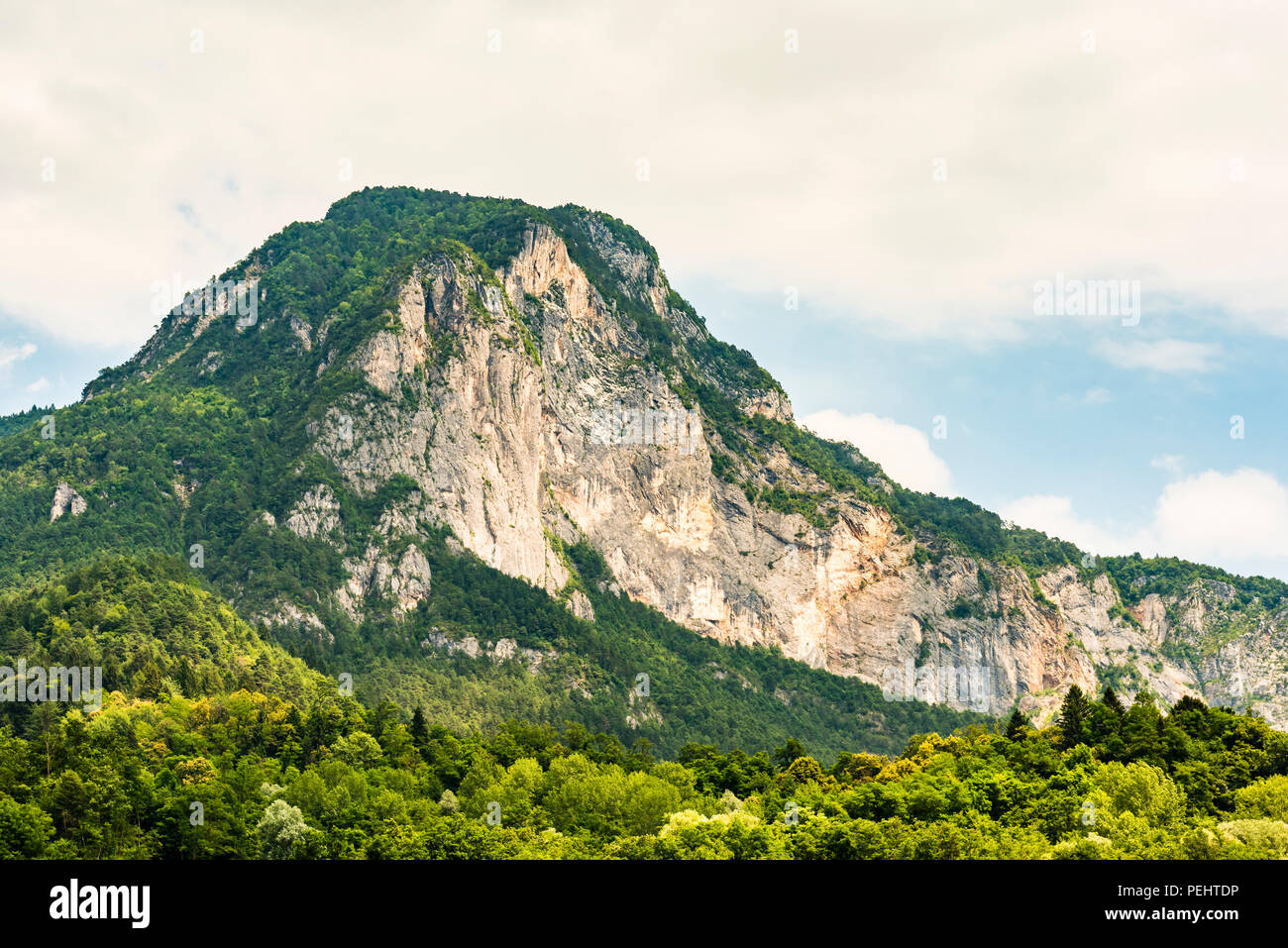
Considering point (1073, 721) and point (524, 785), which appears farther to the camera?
point (1073, 721)

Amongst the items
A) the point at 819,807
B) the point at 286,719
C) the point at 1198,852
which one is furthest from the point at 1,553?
the point at 1198,852

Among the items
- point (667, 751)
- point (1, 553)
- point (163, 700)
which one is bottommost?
point (667, 751)

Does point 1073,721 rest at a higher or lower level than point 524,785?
higher

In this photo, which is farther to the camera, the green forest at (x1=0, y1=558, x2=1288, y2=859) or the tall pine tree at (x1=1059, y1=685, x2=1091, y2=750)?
the tall pine tree at (x1=1059, y1=685, x2=1091, y2=750)

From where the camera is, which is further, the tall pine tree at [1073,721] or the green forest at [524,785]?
the tall pine tree at [1073,721]
